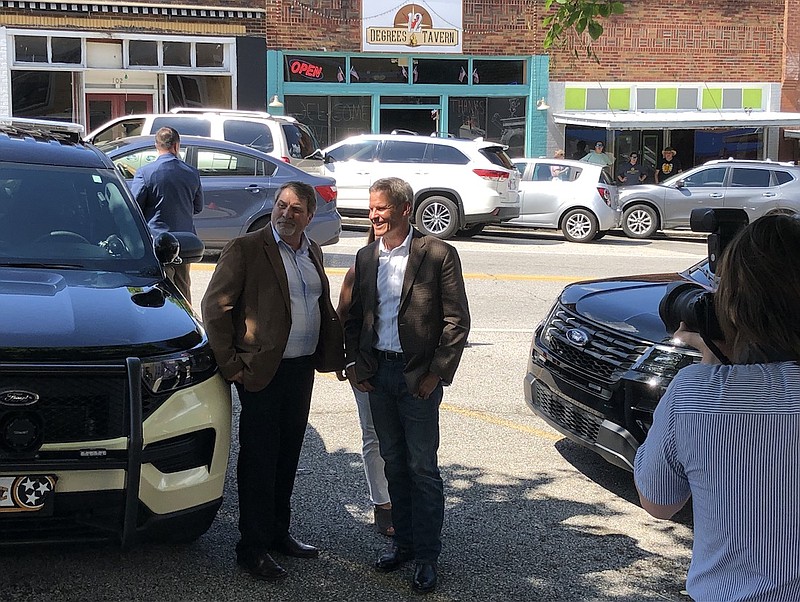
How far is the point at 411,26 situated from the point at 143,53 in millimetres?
6275

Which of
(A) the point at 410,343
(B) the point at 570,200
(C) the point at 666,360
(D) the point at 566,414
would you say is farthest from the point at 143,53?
(A) the point at 410,343

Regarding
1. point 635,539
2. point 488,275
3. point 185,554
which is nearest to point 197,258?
point 185,554

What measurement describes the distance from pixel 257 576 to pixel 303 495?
3.66 ft

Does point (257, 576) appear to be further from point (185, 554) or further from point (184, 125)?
point (184, 125)

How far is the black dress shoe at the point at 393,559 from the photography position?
Result: 4.68 meters

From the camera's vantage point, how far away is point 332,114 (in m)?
24.9

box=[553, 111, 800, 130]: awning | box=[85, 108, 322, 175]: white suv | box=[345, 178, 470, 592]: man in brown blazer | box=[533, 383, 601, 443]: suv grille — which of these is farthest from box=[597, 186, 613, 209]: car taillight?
box=[345, 178, 470, 592]: man in brown blazer

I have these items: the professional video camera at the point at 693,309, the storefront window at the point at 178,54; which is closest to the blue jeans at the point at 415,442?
the professional video camera at the point at 693,309

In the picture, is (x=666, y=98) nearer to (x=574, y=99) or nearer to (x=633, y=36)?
(x=633, y=36)

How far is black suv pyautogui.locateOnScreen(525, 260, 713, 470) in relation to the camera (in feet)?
17.3

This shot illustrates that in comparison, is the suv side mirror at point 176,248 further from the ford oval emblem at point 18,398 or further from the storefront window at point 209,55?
the storefront window at point 209,55

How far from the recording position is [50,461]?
3863 mm

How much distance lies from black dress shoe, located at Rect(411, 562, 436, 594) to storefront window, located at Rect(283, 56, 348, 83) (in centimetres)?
2080

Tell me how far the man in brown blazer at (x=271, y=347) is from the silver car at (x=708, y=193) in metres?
17.0
